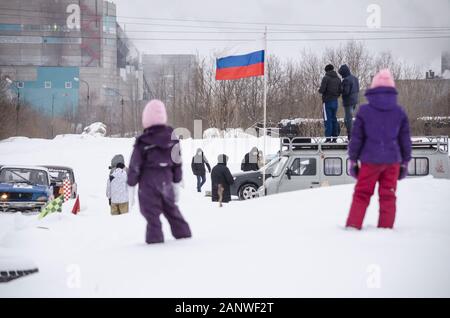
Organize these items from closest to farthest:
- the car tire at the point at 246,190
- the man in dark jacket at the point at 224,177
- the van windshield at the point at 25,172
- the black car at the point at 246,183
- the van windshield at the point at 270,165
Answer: the man in dark jacket at the point at 224,177
the van windshield at the point at 270,165
the van windshield at the point at 25,172
the car tire at the point at 246,190
the black car at the point at 246,183

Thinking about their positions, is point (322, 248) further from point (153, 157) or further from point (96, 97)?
point (96, 97)

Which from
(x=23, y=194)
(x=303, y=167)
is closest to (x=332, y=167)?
(x=303, y=167)

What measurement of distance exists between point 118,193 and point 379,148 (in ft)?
33.3

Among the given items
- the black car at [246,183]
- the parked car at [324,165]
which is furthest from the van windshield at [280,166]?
the black car at [246,183]

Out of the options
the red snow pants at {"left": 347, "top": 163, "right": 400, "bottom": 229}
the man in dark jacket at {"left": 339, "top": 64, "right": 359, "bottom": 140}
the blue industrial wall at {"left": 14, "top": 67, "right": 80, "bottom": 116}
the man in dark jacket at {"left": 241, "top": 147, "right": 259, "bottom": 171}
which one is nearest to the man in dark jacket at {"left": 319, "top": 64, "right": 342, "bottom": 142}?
the man in dark jacket at {"left": 339, "top": 64, "right": 359, "bottom": 140}

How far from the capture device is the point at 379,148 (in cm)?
662

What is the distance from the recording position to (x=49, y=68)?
95625mm

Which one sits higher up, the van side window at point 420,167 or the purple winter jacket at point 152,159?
the purple winter jacket at point 152,159

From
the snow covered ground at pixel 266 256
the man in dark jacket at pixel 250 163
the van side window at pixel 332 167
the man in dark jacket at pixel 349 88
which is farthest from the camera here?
the man in dark jacket at pixel 250 163

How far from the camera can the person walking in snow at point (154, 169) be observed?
271 inches

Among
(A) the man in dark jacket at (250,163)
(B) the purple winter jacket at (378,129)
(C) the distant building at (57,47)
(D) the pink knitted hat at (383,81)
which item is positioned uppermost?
(C) the distant building at (57,47)

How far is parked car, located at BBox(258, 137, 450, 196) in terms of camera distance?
56.1 feet

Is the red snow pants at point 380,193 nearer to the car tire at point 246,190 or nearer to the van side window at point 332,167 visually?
the van side window at point 332,167

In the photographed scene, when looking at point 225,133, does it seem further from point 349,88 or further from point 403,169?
point 403,169
